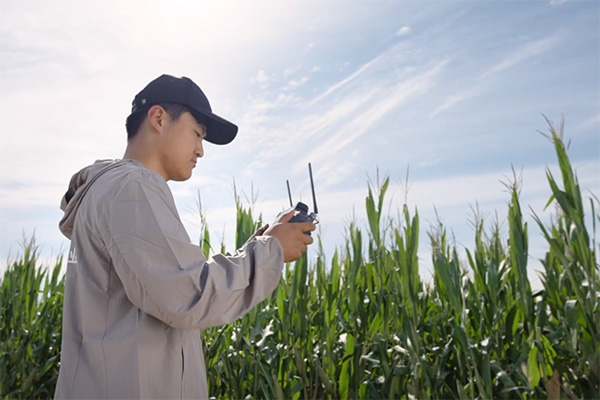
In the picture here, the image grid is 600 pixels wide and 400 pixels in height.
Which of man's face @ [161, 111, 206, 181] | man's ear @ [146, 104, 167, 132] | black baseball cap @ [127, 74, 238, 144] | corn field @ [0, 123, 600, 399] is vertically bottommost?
corn field @ [0, 123, 600, 399]

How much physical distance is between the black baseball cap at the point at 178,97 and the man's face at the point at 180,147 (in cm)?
3

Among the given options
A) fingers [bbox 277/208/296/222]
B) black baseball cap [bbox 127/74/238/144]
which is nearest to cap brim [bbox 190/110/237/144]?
black baseball cap [bbox 127/74/238/144]

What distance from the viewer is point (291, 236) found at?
4.69ft

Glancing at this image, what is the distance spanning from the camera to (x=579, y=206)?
2.33m

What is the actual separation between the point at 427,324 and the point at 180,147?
5.39ft

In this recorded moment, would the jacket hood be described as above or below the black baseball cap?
below

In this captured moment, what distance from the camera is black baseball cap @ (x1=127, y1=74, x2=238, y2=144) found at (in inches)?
62.4

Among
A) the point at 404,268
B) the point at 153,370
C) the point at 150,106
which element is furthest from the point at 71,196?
the point at 404,268

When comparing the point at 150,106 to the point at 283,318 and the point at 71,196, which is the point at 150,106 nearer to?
the point at 71,196

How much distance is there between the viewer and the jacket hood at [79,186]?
1475mm

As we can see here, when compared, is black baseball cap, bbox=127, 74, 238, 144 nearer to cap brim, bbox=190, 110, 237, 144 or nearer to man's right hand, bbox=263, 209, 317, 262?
cap brim, bbox=190, 110, 237, 144

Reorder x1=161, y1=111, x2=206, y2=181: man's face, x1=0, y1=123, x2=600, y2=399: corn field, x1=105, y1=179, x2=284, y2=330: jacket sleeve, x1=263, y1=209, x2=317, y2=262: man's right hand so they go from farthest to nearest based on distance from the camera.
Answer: x1=0, y1=123, x2=600, y2=399: corn field < x1=161, y1=111, x2=206, y2=181: man's face < x1=263, y1=209, x2=317, y2=262: man's right hand < x1=105, y1=179, x2=284, y2=330: jacket sleeve

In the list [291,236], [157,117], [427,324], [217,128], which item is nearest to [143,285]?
[291,236]

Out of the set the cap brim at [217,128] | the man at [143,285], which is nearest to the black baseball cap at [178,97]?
the cap brim at [217,128]
